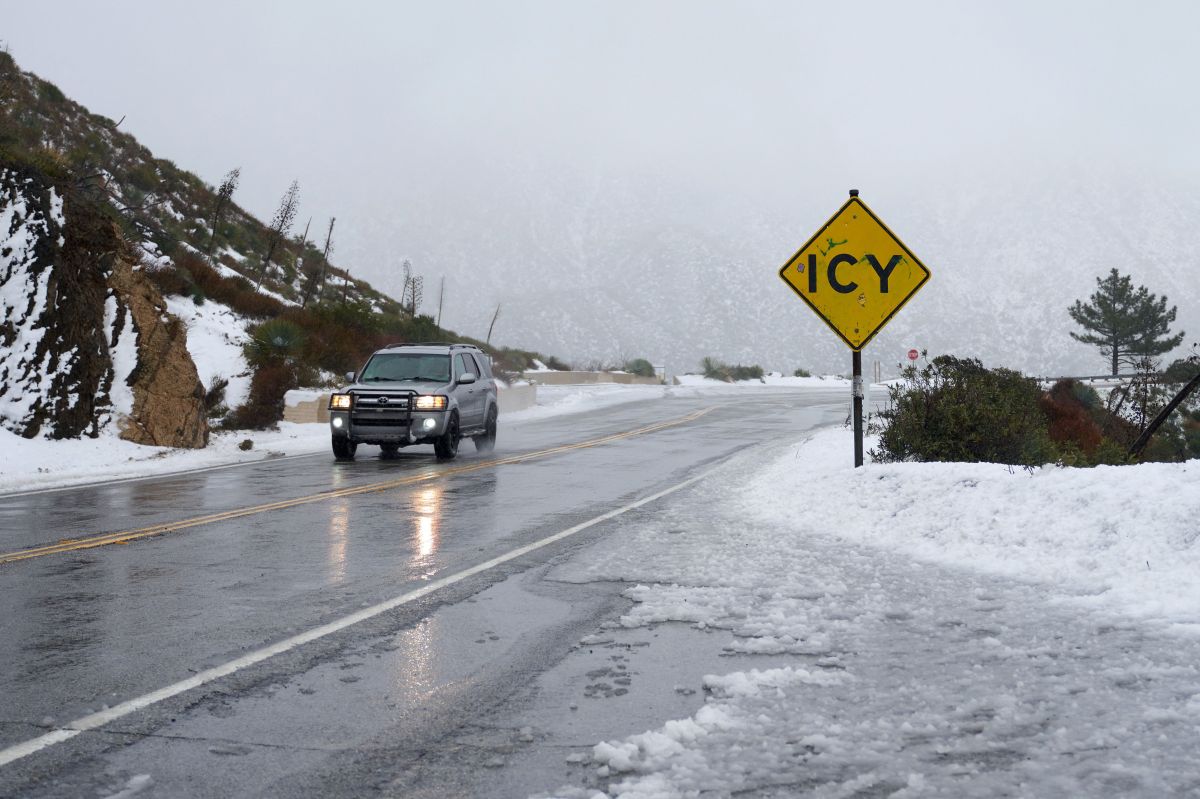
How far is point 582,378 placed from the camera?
5762 cm

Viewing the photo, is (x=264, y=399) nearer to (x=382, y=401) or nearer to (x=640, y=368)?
(x=382, y=401)

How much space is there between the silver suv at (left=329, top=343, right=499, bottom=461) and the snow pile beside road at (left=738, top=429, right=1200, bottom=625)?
24.8 feet

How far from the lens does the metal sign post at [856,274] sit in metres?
13.3

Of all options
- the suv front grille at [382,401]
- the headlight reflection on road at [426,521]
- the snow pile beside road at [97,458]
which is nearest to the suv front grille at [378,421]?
the suv front grille at [382,401]

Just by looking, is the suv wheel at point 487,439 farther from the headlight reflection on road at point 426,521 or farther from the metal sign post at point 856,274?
the metal sign post at point 856,274

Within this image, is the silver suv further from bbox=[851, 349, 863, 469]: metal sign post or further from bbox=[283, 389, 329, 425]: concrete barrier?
bbox=[851, 349, 863, 469]: metal sign post

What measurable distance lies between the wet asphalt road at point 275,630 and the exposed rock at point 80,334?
5.47 metres

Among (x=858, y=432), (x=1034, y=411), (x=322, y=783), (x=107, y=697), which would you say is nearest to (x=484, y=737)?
(x=322, y=783)

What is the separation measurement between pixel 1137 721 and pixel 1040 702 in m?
0.40

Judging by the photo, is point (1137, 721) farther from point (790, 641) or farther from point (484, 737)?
point (484, 737)

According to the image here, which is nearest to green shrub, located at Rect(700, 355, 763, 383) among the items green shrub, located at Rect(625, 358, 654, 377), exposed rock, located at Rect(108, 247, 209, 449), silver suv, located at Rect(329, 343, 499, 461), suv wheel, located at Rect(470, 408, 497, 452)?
green shrub, located at Rect(625, 358, 654, 377)

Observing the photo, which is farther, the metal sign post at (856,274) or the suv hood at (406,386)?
the suv hood at (406,386)

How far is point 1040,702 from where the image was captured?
466 cm

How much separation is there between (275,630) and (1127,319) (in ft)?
277
